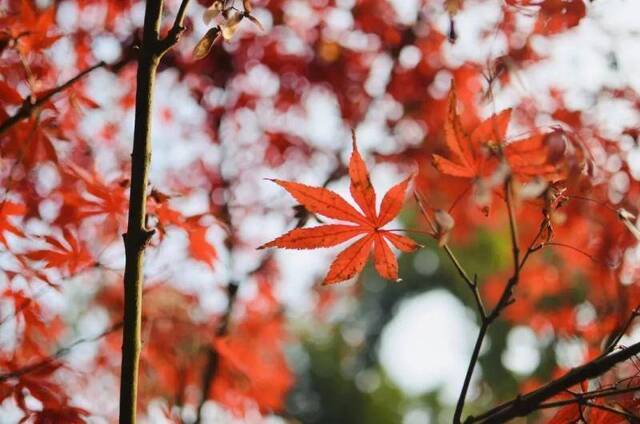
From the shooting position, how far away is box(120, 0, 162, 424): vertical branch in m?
1.02

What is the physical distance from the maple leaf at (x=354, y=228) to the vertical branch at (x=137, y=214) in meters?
0.23

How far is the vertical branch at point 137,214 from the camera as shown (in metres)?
1.02

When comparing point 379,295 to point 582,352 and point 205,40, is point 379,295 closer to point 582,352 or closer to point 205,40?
point 582,352

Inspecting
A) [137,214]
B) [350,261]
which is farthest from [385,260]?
[137,214]

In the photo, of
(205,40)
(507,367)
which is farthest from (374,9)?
(507,367)

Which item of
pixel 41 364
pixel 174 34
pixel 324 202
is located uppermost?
pixel 174 34

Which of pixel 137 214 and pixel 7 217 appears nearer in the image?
pixel 137 214

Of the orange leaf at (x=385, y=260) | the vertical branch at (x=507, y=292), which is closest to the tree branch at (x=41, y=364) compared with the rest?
the orange leaf at (x=385, y=260)

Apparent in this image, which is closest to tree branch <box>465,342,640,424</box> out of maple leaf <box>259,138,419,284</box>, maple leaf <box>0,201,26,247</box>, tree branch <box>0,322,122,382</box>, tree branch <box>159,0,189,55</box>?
maple leaf <box>259,138,419,284</box>

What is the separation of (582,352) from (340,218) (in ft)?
8.62

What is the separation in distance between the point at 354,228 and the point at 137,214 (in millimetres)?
378

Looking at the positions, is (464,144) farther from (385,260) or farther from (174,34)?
(174,34)

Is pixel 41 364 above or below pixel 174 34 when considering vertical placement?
below

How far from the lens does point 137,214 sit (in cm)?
103
